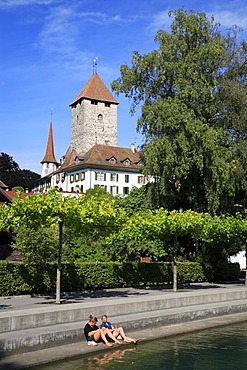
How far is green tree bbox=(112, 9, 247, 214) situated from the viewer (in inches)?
1233

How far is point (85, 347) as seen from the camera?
13.2 metres

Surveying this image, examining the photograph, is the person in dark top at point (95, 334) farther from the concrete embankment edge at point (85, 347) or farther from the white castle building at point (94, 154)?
the white castle building at point (94, 154)

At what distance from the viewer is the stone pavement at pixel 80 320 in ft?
39.7

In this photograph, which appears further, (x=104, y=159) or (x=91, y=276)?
(x=104, y=159)

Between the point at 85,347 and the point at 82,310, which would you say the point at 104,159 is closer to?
the point at 82,310

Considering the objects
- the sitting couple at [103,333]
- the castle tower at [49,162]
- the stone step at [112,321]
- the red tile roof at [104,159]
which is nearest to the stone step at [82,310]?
the stone step at [112,321]

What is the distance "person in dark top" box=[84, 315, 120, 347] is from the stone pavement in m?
0.17

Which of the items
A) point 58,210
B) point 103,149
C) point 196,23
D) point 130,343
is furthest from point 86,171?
point 130,343

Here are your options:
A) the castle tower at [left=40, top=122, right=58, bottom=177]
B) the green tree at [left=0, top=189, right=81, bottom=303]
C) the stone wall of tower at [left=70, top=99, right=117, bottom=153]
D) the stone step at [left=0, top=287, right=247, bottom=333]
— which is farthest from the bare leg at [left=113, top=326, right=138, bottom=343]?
the castle tower at [left=40, top=122, right=58, bottom=177]

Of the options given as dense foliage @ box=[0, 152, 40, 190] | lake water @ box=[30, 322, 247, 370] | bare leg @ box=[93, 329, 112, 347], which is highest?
dense foliage @ box=[0, 152, 40, 190]

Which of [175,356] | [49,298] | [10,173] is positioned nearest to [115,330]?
[175,356]

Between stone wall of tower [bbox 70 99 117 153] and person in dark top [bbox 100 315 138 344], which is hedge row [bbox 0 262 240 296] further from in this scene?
stone wall of tower [bbox 70 99 117 153]

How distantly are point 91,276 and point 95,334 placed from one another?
14489mm

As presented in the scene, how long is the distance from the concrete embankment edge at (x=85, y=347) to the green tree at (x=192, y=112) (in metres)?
13.9
